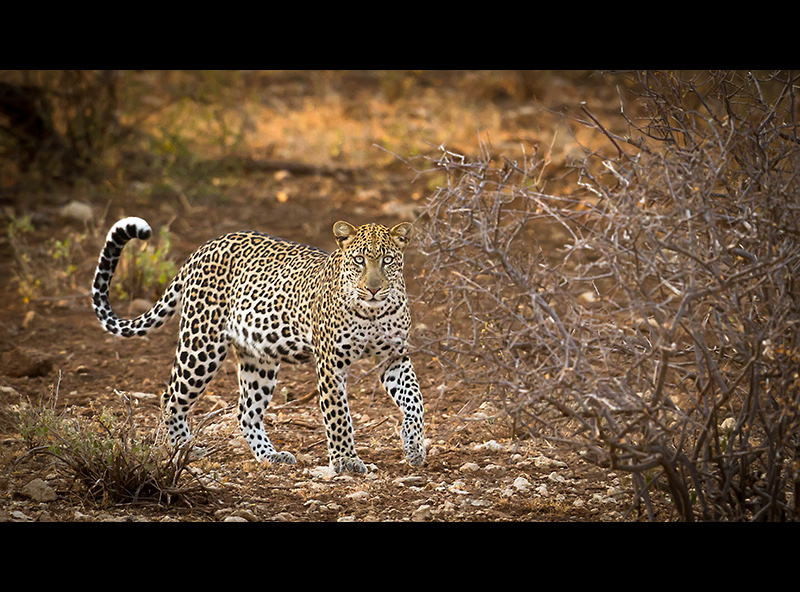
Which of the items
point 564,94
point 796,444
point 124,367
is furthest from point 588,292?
point 564,94

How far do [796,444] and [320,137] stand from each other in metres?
10.3

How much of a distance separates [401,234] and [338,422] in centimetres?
123

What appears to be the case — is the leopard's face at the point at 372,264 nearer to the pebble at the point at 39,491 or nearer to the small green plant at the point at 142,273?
the pebble at the point at 39,491

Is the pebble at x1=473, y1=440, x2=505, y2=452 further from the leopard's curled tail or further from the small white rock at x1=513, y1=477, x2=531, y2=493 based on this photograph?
the leopard's curled tail

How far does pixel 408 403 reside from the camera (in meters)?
6.01

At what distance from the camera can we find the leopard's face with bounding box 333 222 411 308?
5773 millimetres

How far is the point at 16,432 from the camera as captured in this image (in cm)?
661

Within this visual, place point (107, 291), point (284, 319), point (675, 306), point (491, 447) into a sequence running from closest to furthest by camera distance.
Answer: point (675, 306) → point (284, 319) → point (491, 447) → point (107, 291)

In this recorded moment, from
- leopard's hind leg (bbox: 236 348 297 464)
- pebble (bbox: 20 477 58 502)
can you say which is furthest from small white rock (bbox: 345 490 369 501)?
pebble (bbox: 20 477 58 502)

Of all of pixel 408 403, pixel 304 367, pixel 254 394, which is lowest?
pixel 408 403

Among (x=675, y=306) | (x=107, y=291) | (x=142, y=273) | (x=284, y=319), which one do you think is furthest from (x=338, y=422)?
(x=142, y=273)

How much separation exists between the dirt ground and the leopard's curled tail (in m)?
0.67

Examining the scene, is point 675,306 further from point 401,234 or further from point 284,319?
point 284,319

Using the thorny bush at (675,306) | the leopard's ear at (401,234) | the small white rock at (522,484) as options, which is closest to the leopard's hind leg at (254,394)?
the leopard's ear at (401,234)
